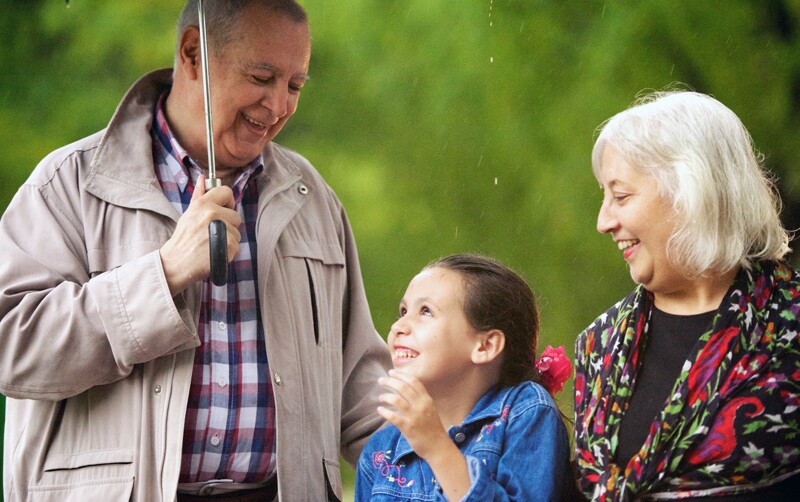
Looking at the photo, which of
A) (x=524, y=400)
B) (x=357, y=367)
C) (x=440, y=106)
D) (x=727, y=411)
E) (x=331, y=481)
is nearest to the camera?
(x=727, y=411)

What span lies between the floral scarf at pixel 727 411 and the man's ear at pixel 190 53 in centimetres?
145

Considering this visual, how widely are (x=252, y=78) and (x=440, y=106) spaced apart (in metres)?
3.04

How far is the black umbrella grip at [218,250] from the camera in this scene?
271cm

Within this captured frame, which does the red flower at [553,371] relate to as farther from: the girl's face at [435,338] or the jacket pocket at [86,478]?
the jacket pocket at [86,478]

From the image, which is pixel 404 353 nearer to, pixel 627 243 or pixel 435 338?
pixel 435 338

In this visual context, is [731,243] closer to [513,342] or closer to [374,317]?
[513,342]

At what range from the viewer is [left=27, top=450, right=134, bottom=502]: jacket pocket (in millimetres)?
2783

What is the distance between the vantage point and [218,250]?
2.72 m

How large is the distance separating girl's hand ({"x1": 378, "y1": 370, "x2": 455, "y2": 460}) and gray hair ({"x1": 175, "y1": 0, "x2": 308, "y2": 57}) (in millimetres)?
1125

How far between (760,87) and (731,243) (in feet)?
9.77

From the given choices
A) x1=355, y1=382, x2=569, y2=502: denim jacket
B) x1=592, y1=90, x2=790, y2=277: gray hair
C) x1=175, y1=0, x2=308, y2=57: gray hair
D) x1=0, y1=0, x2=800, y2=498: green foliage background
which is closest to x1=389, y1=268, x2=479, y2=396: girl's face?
x1=355, y1=382, x2=569, y2=502: denim jacket

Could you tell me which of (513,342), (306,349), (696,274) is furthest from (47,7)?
(696,274)

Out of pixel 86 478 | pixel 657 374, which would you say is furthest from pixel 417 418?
pixel 86 478

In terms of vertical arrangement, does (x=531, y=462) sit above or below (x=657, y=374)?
below
